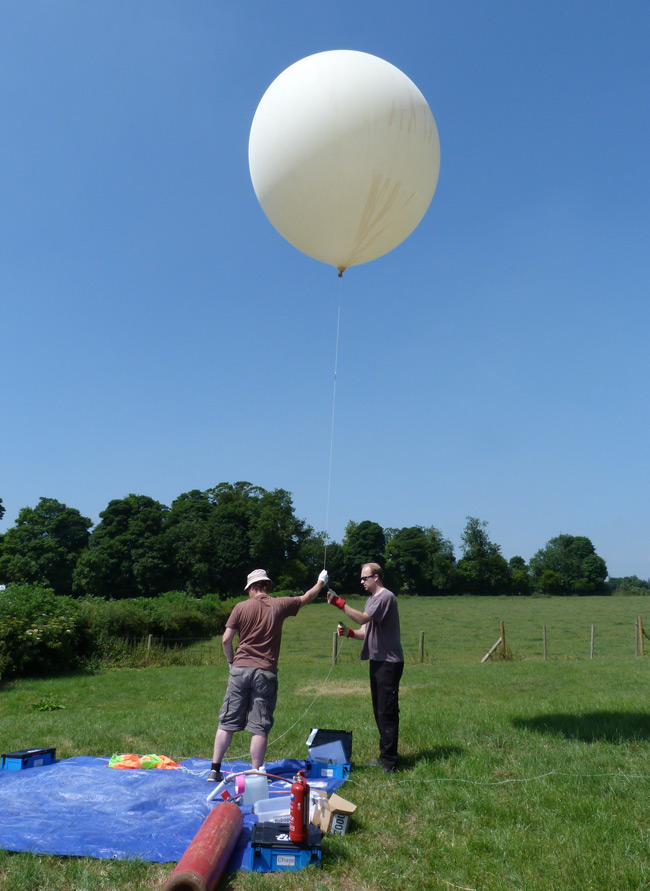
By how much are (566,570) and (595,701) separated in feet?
314

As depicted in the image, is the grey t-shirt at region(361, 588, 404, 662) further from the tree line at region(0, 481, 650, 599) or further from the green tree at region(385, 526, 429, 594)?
the green tree at region(385, 526, 429, 594)

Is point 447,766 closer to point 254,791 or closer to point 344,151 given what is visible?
point 254,791

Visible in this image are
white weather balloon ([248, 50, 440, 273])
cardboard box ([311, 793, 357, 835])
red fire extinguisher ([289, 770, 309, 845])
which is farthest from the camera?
white weather balloon ([248, 50, 440, 273])

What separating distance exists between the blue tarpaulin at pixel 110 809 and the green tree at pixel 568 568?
7983cm

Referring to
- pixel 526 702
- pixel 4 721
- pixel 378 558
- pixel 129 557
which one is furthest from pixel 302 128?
pixel 378 558

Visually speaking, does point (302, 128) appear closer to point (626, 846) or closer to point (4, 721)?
point (626, 846)

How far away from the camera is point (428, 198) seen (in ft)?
21.8

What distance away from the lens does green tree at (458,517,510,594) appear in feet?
241

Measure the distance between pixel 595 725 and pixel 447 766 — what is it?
2.42 m

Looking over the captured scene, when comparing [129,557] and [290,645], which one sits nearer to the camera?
→ [290,645]

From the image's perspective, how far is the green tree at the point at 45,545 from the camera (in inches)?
2194

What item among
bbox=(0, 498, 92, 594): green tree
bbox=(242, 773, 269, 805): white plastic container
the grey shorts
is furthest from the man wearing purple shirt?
bbox=(0, 498, 92, 594): green tree

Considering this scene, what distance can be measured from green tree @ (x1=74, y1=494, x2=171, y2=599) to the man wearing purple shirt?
5371cm

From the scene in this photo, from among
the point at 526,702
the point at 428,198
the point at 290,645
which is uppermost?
the point at 428,198
